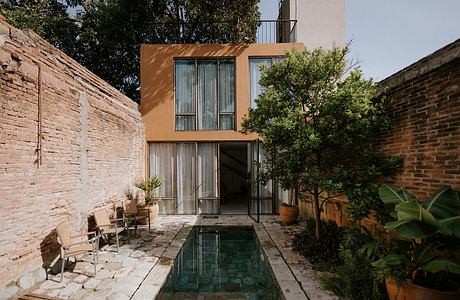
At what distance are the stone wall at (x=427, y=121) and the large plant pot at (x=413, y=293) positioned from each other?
132 cm

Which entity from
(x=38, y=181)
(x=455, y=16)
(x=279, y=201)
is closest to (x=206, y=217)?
(x=279, y=201)

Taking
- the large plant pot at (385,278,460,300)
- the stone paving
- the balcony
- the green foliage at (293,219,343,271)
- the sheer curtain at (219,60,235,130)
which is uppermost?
the balcony

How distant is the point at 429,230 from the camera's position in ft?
9.45

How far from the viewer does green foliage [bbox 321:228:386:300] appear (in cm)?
373

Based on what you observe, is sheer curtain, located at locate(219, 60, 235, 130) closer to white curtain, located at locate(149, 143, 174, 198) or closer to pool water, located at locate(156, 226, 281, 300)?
white curtain, located at locate(149, 143, 174, 198)

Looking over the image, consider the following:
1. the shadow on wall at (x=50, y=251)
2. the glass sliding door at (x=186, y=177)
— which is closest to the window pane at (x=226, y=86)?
the glass sliding door at (x=186, y=177)

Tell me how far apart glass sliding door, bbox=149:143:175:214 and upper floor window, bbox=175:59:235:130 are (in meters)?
1.09

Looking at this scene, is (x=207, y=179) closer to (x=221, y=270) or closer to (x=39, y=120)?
(x=221, y=270)

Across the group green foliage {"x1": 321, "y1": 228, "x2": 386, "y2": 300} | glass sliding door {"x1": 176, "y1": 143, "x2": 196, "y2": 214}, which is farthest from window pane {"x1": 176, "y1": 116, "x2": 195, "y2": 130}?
green foliage {"x1": 321, "y1": 228, "x2": 386, "y2": 300}

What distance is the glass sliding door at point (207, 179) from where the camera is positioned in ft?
33.2

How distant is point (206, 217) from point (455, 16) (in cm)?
859

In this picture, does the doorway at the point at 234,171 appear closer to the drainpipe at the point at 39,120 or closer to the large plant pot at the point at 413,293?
the drainpipe at the point at 39,120

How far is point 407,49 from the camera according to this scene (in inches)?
258

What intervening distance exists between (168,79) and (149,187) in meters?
4.15
